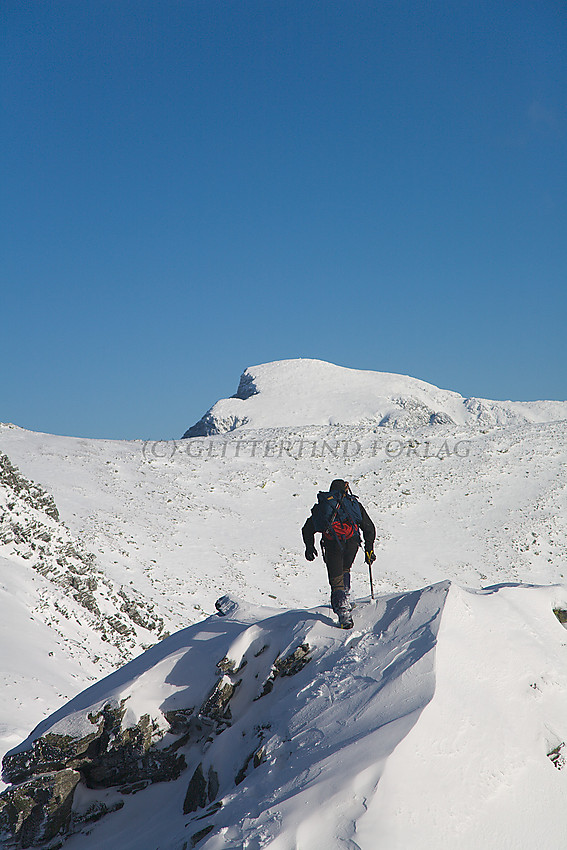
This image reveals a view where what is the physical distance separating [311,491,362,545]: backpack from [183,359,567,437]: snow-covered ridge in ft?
230

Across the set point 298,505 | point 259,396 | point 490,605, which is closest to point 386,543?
point 298,505

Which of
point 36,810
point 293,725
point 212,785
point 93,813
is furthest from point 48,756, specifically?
point 293,725

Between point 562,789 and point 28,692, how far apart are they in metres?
10.3

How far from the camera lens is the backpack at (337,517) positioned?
25.9 ft

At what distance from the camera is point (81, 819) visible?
21.1 ft

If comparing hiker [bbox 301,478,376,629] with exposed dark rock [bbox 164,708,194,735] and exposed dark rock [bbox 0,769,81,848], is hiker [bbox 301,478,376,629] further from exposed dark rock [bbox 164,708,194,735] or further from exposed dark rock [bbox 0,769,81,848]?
exposed dark rock [bbox 0,769,81,848]

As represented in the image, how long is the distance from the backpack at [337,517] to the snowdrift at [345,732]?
0.98 metres

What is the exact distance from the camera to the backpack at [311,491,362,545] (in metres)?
7.90

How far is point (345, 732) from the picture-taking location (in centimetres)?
515

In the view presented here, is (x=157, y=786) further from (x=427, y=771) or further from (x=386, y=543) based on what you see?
(x=386, y=543)

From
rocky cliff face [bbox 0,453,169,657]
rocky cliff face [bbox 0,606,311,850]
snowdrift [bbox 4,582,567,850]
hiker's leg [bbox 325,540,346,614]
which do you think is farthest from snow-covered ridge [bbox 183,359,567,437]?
rocky cliff face [bbox 0,606,311,850]

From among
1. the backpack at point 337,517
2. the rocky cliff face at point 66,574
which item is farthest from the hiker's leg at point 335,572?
the rocky cliff face at point 66,574

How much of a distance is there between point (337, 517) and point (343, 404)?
8105 cm

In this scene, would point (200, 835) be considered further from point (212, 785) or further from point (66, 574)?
point (66, 574)
